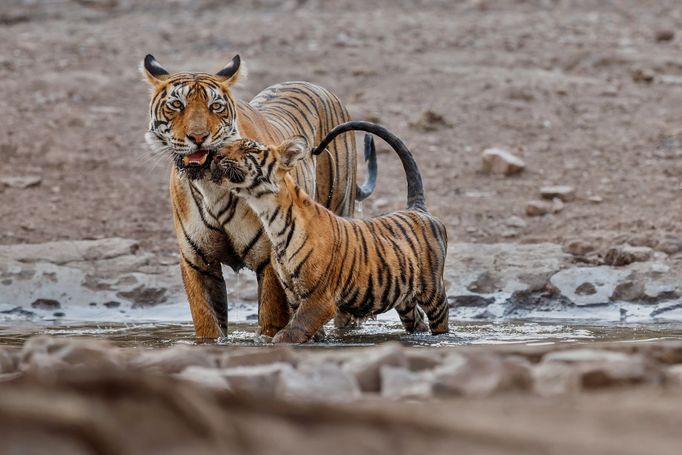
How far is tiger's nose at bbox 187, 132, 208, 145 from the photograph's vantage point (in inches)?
238

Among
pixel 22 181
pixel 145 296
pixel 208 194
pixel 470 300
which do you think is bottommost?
pixel 470 300

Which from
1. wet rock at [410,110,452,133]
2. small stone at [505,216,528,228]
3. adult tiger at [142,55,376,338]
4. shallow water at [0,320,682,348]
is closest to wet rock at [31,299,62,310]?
shallow water at [0,320,682,348]

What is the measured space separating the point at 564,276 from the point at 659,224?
1219mm

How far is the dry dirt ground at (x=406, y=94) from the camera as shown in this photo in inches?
391

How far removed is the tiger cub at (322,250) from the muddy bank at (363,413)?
2.67 m

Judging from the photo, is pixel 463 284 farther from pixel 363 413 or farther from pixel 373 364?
pixel 363 413

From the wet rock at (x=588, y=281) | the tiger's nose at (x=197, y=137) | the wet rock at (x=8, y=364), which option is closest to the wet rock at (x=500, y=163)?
the wet rock at (x=588, y=281)

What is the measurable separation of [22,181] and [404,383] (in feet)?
24.5

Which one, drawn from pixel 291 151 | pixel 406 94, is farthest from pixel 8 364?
pixel 406 94

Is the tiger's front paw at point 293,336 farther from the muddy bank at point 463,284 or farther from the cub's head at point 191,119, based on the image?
the muddy bank at point 463,284

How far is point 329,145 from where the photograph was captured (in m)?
7.74

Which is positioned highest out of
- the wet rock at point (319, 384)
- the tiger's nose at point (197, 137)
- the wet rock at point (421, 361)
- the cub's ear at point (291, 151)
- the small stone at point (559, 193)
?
the tiger's nose at point (197, 137)

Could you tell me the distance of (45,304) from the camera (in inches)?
332

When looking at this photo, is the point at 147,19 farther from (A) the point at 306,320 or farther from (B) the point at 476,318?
(A) the point at 306,320
